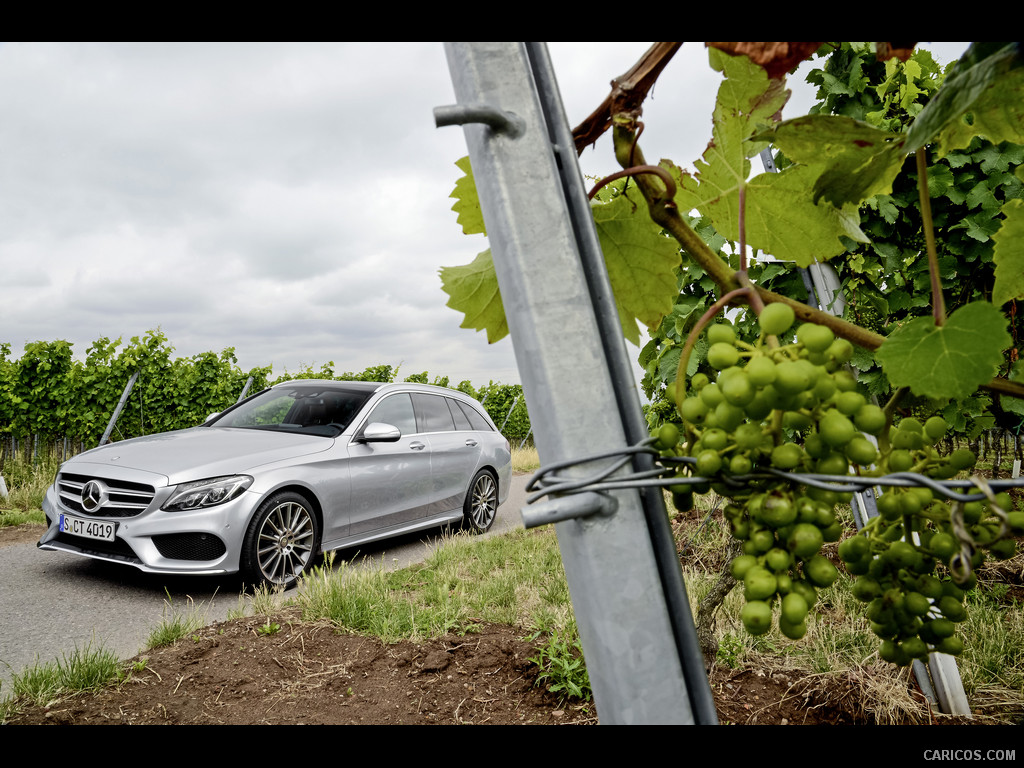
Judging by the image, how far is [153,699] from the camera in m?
2.72

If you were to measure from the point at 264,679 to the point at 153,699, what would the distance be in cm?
45

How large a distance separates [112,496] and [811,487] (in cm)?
496

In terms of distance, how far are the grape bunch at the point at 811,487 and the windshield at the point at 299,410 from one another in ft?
17.2

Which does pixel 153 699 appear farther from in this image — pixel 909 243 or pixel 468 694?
pixel 909 243

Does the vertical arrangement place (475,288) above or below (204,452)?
below

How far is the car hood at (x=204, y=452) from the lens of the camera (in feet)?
14.4

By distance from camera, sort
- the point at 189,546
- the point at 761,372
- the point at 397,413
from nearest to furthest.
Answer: the point at 761,372
the point at 189,546
the point at 397,413

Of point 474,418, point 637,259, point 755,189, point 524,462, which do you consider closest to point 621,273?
point 637,259

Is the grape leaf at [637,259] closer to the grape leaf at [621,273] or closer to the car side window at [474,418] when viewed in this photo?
the grape leaf at [621,273]

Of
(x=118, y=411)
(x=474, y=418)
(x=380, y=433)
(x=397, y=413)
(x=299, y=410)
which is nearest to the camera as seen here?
(x=380, y=433)

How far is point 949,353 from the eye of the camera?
507mm

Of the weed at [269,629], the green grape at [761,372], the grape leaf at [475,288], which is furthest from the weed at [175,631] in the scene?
the green grape at [761,372]

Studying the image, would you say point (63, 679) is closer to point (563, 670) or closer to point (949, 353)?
point (563, 670)
